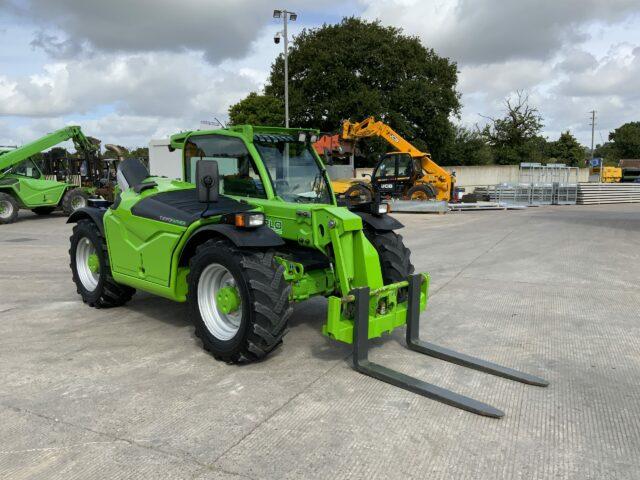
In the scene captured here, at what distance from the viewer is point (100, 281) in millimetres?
6133

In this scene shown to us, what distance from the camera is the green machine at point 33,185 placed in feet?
55.0

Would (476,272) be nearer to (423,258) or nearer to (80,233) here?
(423,258)

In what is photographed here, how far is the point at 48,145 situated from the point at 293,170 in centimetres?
1566

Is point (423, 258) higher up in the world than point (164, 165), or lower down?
lower down

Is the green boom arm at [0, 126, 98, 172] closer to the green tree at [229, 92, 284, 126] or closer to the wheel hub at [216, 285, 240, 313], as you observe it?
the wheel hub at [216, 285, 240, 313]

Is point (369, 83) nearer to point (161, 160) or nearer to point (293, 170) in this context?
point (161, 160)

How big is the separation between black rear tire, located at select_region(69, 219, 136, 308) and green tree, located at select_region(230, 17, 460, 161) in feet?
105

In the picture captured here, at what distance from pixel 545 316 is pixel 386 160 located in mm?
15760

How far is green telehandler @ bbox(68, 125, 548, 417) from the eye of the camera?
4215mm

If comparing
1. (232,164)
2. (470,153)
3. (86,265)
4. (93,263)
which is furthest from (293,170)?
(470,153)

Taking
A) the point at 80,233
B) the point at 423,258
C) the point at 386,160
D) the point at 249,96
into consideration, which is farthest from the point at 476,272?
the point at 249,96

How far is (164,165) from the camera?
2155cm

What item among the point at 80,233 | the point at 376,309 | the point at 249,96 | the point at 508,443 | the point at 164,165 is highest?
the point at 249,96

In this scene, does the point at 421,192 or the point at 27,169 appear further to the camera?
the point at 421,192
